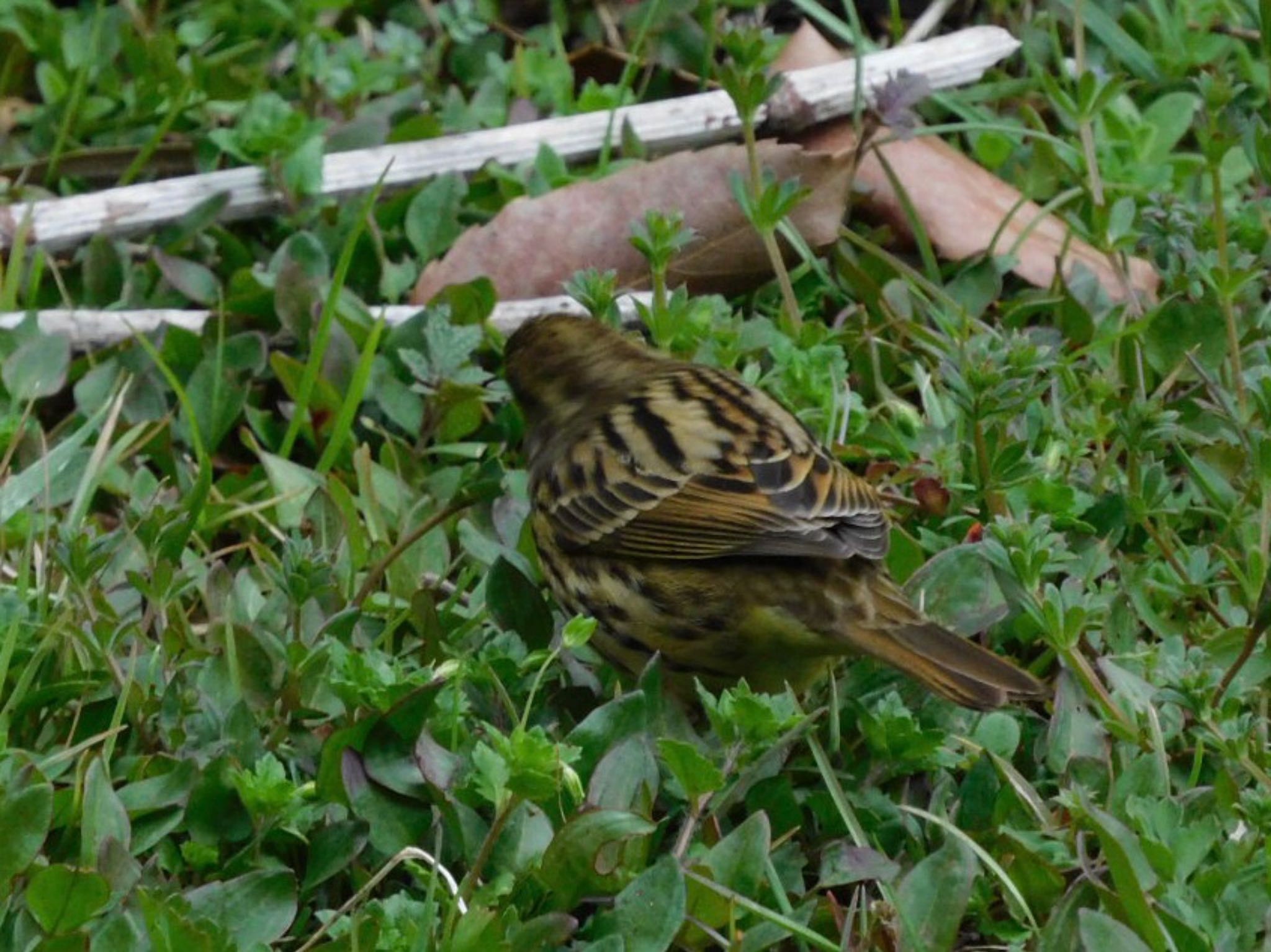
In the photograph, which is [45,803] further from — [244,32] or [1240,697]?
[244,32]

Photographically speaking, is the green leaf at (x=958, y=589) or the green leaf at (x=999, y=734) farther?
the green leaf at (x=958, y=589)

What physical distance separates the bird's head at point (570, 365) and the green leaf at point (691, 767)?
4.21 feet

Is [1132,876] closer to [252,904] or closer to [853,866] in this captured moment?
[853,866]

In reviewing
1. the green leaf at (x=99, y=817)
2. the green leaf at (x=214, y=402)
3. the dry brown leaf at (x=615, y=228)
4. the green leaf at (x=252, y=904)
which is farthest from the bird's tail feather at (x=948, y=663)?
the green leaf at (x=214, y=402)

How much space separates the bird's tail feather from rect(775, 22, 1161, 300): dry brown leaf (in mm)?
1633

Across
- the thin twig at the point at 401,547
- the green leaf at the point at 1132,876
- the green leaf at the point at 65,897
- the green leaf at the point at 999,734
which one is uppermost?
the green leaf at the point at 65,897

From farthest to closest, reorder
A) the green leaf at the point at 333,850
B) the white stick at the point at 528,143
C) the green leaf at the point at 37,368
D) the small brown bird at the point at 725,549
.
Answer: the white stick at the point at 528,143, the green leaf at the point at 37,368, the small brown bird at the point at 725,549, the green leaf at the point at 333,850

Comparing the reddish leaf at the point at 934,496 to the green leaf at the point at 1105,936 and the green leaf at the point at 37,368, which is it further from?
the green leaf at the point at 37,368

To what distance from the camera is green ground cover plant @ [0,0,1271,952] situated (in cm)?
337

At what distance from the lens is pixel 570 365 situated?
14.8ft

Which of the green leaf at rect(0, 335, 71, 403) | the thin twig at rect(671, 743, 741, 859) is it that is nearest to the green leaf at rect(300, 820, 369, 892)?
the thin twig at rect(671, 743, 741, 859)

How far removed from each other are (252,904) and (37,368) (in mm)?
1826

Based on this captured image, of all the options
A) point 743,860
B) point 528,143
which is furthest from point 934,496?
point 528,143

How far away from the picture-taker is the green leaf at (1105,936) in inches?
123
